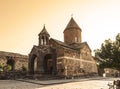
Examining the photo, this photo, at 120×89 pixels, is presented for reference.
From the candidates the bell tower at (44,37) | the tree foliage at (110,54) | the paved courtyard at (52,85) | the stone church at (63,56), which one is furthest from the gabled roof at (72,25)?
the tree foliage at (110,54)

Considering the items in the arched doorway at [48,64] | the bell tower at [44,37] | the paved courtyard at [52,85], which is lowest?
the paved courtyard at [52,85]

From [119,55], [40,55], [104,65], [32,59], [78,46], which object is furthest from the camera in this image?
[78,46]

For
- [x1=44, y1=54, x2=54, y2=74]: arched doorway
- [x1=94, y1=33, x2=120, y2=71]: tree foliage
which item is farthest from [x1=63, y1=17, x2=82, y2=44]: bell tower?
[x1=94, y1=33, x2=120, y2=71]: tree foliage

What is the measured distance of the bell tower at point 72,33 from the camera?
40812 millimetres

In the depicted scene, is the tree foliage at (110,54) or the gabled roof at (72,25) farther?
the gabled roof at (72,25)

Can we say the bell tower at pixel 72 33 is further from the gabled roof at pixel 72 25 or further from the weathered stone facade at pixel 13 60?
the weathered stone facade at pixel 13 60

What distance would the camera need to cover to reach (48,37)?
33.8 m

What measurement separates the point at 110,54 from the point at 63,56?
49.0 feet

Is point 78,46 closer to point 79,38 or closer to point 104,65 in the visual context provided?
point 79,38

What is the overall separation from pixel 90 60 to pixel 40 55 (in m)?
16.0

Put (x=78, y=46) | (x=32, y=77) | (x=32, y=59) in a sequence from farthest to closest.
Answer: (x=78, y=46) → (x=32, y=59) → (x=32, y=77)

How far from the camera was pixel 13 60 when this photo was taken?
148 feet

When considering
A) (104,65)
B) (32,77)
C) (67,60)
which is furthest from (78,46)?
(104,65)

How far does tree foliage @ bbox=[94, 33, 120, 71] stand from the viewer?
56.5 feet
